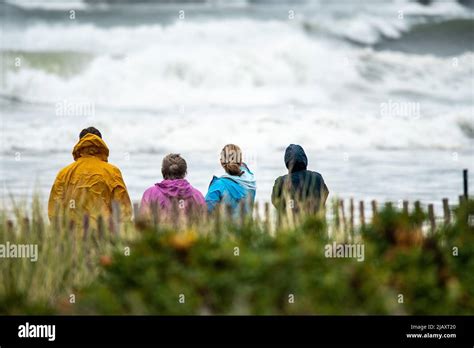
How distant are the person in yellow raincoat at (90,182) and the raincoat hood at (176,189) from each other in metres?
0.38

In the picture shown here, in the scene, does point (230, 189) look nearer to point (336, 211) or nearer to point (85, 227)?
point (336, 211)

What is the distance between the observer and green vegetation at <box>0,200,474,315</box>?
21.5ft

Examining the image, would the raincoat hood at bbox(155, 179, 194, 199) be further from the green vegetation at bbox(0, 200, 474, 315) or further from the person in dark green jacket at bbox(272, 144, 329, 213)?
the green vegetation at bbox(0, 200, 474, 315)

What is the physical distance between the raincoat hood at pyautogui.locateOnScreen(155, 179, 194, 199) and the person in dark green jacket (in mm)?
791

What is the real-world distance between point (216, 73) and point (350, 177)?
867 cm

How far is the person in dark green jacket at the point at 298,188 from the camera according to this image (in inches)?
381

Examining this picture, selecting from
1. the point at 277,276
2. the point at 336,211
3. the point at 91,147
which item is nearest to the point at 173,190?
the point at 91,147

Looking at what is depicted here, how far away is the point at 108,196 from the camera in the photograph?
34.6ft

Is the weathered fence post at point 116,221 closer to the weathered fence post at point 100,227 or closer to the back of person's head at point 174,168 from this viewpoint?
the weathered fence post at point 100,227

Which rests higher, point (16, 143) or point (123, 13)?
point (123, 13)

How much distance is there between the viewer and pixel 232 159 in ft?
35.0
